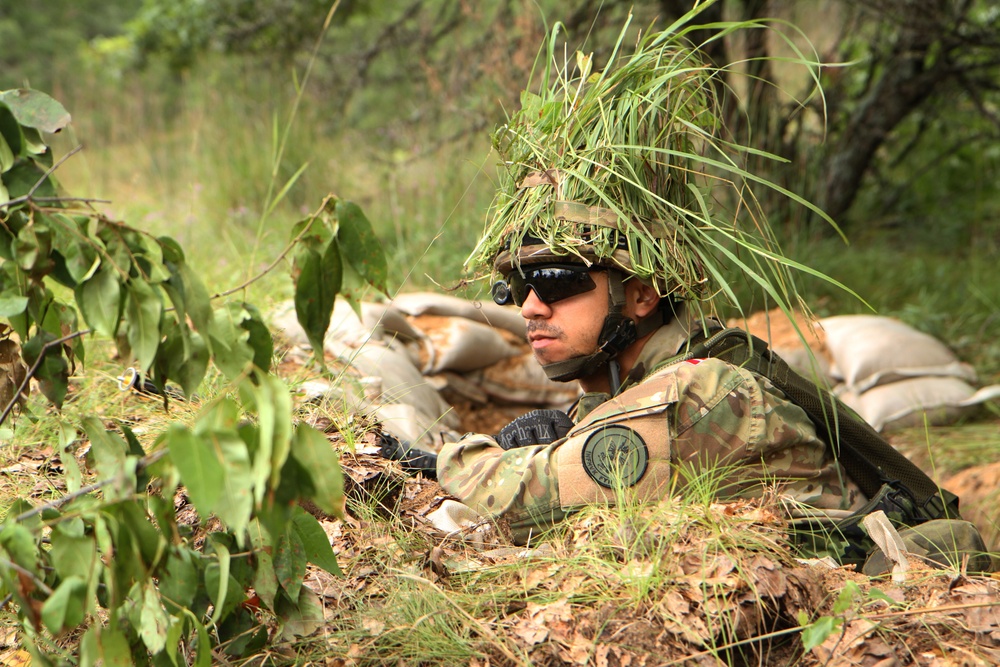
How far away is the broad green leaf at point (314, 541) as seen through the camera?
186 cm

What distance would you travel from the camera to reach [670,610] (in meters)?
1.95

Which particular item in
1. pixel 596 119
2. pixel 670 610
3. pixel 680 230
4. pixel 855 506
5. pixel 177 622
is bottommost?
pixel 855 506

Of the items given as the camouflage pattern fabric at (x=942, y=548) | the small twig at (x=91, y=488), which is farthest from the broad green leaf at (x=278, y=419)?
the camouflage pattern fabric at (x=942, y=548)

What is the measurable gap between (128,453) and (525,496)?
1.00 m

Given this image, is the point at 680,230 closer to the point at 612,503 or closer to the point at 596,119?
the point at 596,119

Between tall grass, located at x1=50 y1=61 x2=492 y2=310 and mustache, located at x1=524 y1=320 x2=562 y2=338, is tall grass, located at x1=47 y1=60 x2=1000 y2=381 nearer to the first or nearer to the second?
tall grass, located at x1=50 y1=61 x2=492 y2=310

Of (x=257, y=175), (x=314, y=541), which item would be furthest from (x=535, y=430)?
(x=257, y=175)

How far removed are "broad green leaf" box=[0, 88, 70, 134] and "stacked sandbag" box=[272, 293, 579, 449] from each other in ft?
6.03

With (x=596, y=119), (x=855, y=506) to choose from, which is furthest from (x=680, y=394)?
(x=596, y=119)

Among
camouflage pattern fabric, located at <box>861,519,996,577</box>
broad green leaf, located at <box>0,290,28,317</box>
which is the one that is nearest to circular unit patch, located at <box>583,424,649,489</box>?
camouflage pattern fabric, located at <box>861,519,996,577</box>

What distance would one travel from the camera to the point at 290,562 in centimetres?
184

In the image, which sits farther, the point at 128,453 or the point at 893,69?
the point at 893,69

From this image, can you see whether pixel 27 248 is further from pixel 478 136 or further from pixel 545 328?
pixel 478 136

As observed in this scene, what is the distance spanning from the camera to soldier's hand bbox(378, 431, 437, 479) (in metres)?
2.82
